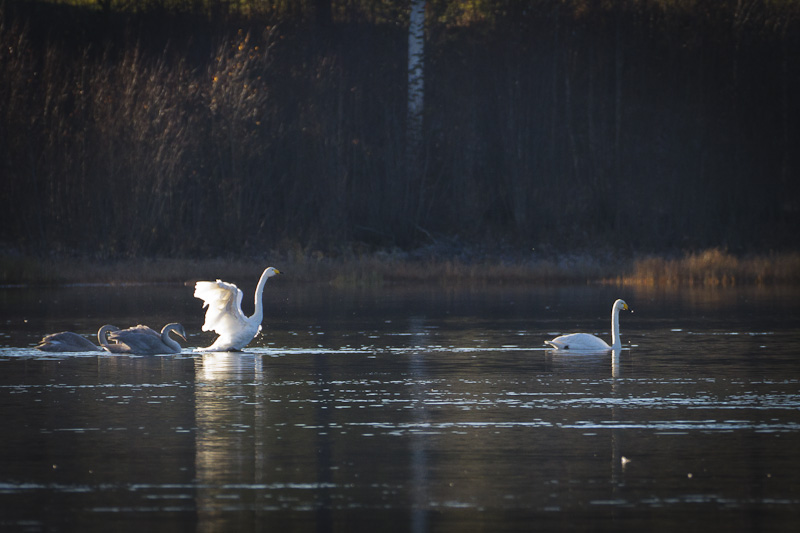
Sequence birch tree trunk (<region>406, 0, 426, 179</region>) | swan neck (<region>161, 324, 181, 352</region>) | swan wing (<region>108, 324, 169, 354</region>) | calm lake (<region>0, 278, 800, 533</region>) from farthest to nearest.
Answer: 1. birch tree trunk (<region>406, 0, 426, 179</region>)
2. swan neck (<region>161, 324, 181, 352</region>)
3. swan wing (<region>108, 324, 169, 354</region>)
4. calm lake (<region>0, 278, 800, 533</region>)

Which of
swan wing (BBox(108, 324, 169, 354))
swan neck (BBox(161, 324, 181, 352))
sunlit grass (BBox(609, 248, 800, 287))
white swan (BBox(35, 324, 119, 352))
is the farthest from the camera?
sunlit grass (BBox(609, 248, 800, 287))

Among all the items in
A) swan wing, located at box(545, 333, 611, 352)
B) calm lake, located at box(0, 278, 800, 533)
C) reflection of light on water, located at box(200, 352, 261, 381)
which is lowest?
calm lake, located at box(0, 278, 800, 533)

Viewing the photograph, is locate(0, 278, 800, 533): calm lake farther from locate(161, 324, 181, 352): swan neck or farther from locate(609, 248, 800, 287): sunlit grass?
locate(609, 248, 800, 287): sunlit grass

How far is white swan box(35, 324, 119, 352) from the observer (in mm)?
16469

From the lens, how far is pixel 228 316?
56.4 feet

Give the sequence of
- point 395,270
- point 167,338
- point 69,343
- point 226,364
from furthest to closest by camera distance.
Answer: point 395,270, point 167,338, point 69,343, point 226,364

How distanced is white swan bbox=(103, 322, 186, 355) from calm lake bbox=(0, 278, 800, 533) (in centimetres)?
26

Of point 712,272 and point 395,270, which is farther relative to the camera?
point 395,270

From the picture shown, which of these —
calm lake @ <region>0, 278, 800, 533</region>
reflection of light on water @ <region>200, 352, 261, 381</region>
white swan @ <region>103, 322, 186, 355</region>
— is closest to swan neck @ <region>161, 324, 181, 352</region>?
white swan @ <region>103, 322, 186, 355</region>

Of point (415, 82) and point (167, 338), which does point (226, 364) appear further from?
point (415, 82)

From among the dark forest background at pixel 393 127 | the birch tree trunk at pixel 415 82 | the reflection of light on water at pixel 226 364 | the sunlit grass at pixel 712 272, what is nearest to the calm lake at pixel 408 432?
the reflection of light on water at pixel 226 364

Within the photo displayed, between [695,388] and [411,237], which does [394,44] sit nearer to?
[411,237]

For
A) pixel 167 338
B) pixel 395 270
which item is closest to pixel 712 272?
pixel 395 270

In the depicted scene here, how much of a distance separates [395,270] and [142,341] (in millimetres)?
16702
